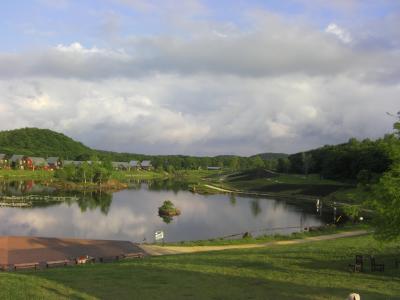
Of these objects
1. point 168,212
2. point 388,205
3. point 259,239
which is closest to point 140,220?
point 168,212

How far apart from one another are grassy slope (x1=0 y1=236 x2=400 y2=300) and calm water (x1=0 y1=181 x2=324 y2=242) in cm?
2374

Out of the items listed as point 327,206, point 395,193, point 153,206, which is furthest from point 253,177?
point 395,193

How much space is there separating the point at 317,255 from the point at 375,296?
9.01m

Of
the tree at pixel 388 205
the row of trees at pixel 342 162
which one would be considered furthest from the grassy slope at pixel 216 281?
the row of trees at pixel 342 162

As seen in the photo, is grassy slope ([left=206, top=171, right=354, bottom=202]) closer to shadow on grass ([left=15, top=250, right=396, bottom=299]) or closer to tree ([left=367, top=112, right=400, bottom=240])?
tree ([left=367, top=112, right=400, bottom=240])

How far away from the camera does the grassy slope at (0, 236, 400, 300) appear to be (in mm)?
15000

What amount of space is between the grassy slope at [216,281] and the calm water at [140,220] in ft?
77.9

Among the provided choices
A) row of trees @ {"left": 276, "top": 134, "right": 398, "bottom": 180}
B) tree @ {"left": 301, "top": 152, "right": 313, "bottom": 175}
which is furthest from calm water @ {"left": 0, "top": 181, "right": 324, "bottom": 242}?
tree @ {"left": 301, "top": 152, "right": 313, "bottom": 175}

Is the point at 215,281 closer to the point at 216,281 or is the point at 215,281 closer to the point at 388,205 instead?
the point at 216,281

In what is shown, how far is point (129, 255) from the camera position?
2909 cm

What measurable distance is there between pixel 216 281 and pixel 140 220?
139ft

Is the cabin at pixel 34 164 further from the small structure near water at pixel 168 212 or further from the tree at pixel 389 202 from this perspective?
the tree at pixel 389 202

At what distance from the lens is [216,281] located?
17.5 metres

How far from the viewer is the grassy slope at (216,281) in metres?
15.0
